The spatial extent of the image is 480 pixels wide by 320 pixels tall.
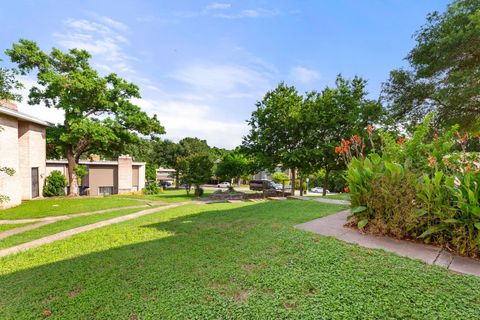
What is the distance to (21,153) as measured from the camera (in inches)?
531

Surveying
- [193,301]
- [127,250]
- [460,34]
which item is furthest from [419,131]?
[460,34]

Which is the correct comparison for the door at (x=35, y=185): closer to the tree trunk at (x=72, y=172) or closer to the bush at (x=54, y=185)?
the bush at (x=54, y=185)

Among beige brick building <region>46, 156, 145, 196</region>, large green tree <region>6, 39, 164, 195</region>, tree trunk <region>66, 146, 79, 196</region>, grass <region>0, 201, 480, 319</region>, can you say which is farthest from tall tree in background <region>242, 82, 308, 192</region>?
beige brick building <region>46, 156, 145, 196</region>

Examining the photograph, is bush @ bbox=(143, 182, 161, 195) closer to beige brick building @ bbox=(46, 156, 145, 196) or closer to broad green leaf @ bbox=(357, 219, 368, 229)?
beige brick building @ bbox=(46, 156, 145, 196)

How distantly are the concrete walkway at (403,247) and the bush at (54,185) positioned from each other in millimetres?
18160

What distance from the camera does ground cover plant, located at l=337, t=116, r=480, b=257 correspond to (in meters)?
2.89

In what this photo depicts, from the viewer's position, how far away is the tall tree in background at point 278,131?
14.1m

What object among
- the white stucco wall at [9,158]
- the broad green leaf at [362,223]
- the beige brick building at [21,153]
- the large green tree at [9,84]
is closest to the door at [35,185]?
the beige brick building at [21,153]

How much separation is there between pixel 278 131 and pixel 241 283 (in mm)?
12533

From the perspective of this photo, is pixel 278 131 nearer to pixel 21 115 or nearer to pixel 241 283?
pixel 241 283

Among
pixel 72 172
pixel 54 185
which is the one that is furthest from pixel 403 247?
pixel 54 185

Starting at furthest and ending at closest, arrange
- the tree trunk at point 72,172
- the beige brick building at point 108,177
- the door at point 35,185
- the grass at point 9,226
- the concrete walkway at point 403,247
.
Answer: the beige brick building at point 108,177, the tree trunk at point 72,172, the door at point 35,185, the grass at point 9,226, the concrete walkway at point 403,247

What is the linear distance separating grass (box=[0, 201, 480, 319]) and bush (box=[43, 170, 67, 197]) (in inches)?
571

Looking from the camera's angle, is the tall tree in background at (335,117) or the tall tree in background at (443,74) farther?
the tall tree in background at (335,117)
